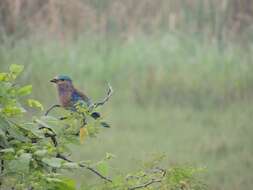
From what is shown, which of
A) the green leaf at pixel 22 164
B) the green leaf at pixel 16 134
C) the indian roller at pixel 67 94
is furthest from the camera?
the indian roller at pixel 67 94

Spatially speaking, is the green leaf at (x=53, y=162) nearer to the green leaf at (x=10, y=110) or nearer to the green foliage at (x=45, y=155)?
the green foliage at (x=45, y=155)

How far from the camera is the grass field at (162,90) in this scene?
6418 millimetres

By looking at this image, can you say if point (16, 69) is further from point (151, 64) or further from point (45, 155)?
point (151, 64)

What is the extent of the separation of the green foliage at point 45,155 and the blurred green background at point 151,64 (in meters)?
4.38

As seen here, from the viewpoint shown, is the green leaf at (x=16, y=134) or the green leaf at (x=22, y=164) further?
the green leaf at (x=16, y=134)

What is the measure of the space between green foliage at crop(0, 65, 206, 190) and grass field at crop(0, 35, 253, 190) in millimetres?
4207

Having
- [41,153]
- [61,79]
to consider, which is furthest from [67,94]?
[41,153]

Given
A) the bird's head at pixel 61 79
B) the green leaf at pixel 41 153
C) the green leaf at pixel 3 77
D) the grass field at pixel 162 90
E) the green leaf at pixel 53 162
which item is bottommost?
the green leaf at pixel 53 162

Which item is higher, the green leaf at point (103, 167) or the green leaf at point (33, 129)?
the green leaf at point (33, 129)

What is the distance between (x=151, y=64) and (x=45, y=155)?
251 inches

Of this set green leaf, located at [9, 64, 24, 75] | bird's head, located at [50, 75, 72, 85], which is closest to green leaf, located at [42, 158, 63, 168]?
green leaf, located at [9, 64, 24, 75]

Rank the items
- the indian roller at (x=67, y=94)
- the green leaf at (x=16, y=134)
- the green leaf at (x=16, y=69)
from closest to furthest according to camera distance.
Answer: the green leaf at (x=16, y=134), the green leaf at (x=16, y=69), the indian roller at (x=67, y=94)

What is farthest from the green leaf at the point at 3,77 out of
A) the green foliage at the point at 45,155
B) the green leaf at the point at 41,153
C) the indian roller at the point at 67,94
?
the indian roller at the point at 67,94

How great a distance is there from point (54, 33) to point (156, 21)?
954mm
